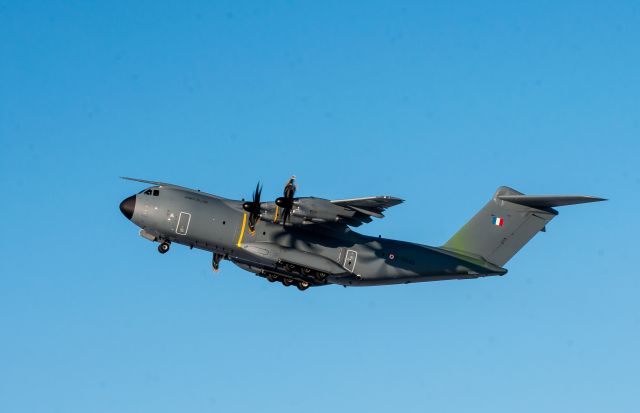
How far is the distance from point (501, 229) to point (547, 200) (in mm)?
A: 2031

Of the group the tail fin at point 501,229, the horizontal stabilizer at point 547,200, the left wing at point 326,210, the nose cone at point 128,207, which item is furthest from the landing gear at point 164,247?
the horizontal stabilizer at point 547,200

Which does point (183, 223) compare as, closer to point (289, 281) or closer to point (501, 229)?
point (289, 281)

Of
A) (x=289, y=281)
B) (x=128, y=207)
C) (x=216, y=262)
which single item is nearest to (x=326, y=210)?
(x=289, y=281)

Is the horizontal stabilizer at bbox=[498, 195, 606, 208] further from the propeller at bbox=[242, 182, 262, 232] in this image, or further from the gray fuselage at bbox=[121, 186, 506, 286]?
the propeller at bbox=[242, 182, 262, 232]

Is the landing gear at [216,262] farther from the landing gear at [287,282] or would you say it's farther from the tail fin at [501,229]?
the tail fin at [501,229]

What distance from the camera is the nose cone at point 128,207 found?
25953mm

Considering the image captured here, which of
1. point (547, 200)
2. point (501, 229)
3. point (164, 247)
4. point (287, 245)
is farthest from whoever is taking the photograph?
point (501, 229)

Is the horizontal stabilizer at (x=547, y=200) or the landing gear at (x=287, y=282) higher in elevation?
the horizontal stabilizer at (x=547, y=200)

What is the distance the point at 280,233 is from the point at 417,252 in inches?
174

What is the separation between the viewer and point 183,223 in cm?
2594

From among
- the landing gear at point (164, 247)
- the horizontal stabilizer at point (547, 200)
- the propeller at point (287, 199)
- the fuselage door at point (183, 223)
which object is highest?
the horizontal stabilizer at point (547, 200)

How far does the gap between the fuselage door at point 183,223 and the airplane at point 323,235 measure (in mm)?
29

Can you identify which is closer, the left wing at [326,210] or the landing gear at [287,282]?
the left wing at [326,210]

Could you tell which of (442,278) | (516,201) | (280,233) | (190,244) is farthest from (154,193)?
(516,201)
